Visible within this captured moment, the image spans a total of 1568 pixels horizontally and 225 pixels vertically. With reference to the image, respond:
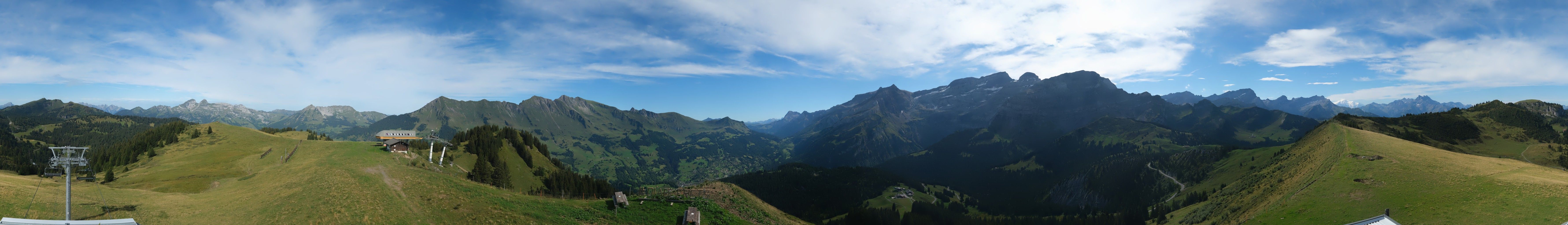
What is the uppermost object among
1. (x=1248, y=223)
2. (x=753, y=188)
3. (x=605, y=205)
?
(x=605, y=205)

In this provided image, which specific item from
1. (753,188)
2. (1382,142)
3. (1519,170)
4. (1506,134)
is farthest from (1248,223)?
(753,188)

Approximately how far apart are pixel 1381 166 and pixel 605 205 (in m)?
86.5

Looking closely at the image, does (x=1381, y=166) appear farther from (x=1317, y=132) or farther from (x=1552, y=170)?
(x=1317, y=132)

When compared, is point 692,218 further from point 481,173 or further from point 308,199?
point 481,173

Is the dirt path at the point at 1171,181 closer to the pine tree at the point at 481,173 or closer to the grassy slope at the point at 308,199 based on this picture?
the grassy slope at the point at 308,199

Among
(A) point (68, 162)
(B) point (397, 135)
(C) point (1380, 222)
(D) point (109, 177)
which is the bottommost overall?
(C) point (1380, 222)

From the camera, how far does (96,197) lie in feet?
125

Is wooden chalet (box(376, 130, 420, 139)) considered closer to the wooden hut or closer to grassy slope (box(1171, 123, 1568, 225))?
the wooden hut

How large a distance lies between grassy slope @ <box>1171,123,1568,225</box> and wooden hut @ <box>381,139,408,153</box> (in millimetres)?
116502

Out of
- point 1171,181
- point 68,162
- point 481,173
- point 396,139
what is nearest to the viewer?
point 68,162

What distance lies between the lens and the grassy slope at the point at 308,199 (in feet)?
112

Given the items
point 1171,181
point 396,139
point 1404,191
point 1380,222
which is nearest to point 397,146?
point 396,139

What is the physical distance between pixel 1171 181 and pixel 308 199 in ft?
674

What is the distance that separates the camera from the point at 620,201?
40.7m
